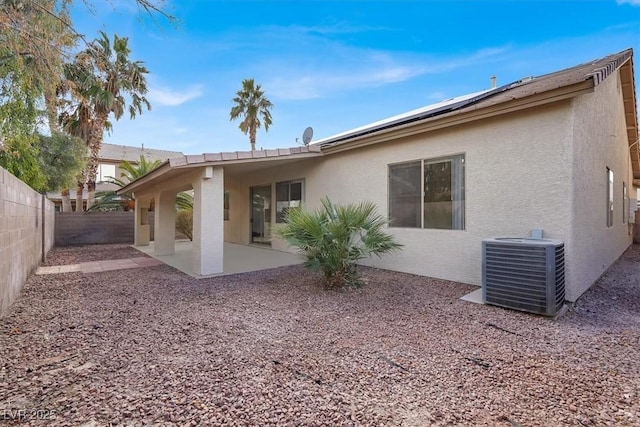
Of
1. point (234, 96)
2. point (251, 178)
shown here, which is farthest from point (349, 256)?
point (234, 96)

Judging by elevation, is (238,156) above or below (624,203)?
above

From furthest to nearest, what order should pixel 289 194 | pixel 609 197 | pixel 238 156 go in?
pixel 289 194, pixel 609 197, pixel 238 156

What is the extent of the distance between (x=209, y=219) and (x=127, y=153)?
26234 mm

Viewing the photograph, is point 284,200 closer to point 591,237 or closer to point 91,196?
point 591,237

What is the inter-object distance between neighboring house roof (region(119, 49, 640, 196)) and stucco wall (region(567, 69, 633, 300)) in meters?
0.47

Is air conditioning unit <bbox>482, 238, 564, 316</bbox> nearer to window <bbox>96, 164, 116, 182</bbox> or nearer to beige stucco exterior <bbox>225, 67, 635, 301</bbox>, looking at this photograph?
beige stucco exterior <bbox>225, 67, 635, 301</bbox>

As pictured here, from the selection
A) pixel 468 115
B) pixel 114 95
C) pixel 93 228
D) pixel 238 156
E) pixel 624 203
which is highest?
pixel 114 95

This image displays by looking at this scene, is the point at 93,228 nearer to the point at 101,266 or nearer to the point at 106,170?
the point at 101,266

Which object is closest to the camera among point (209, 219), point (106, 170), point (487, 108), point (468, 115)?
point (487, 108)

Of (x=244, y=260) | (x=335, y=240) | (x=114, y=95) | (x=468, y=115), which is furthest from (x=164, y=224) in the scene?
(x=468, y=115)

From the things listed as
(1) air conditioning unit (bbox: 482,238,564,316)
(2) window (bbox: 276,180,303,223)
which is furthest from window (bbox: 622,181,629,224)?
(2) window (bbox: 276,180,303,223)

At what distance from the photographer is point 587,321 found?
4.61 meters

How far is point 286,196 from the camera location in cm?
1141

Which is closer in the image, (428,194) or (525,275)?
(525,275)
